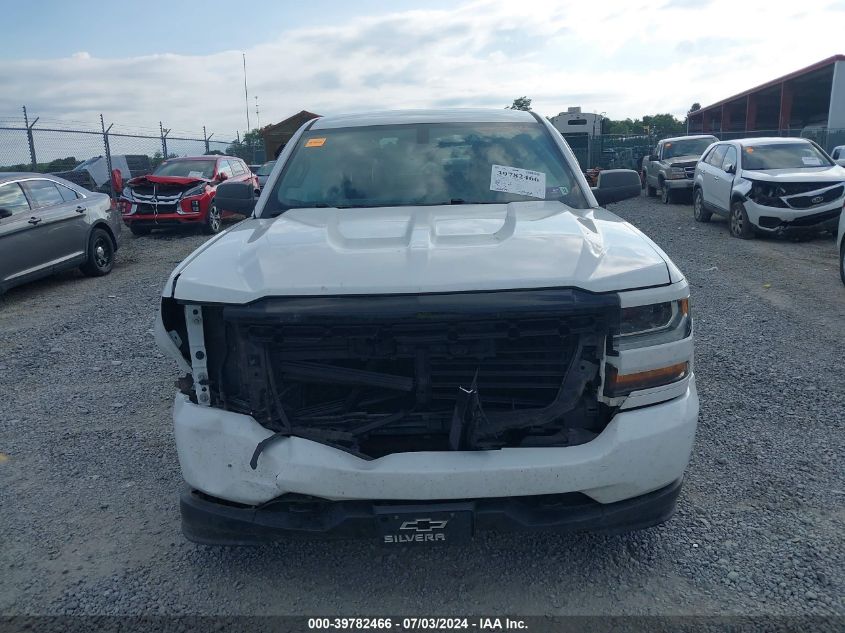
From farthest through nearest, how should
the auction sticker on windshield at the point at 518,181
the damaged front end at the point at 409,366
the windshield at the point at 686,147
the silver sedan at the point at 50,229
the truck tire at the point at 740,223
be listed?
the windshield at the point at 686,147 → the truck tire at the point at 740,223 → the silver sedan at the point at 50,229 → the auction sticker on windshield at the point at 518,181 → the damaged front end at the point at 409,366

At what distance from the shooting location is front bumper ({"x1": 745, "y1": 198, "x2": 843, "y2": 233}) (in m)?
11.1

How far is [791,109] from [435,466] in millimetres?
44458

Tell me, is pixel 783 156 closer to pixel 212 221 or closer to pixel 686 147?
pixel 686 147

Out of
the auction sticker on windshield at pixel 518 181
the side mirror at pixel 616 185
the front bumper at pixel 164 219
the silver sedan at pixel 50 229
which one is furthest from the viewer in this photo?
the front bumper at pixel 164 219

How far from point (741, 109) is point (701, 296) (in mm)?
41559

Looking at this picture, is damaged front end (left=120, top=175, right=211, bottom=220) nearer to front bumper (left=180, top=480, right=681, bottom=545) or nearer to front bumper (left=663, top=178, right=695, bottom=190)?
front bumper (left=663, top=178, right=695, bottom=190)

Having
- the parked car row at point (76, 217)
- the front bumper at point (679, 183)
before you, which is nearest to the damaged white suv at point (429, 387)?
the parked car row at point (76, 217)

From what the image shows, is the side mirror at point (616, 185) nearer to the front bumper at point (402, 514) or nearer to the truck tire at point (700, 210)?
the front bumper at point (402, 514)

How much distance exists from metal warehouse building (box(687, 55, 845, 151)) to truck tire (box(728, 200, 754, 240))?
1711 cm

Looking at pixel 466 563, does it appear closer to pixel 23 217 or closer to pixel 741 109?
pixel 23 217

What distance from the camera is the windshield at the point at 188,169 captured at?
15062 millimetres

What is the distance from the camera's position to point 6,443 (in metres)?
4.42

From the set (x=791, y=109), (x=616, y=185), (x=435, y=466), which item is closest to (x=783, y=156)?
(x=616, y=185)

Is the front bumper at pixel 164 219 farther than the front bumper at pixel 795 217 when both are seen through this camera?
Yes
